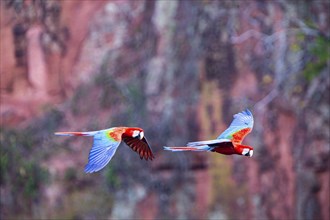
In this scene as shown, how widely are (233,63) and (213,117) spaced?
0.49 m

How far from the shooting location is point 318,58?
7.77 metres

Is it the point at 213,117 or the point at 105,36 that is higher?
the point at 105,36

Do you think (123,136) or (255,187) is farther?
(255,187)

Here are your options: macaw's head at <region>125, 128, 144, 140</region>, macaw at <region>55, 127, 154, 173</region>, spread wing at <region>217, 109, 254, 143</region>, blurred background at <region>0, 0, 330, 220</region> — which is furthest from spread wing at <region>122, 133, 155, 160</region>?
blurred background at <region>0, 0, 330, 220</region>

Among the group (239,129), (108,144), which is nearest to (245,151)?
(239,129)

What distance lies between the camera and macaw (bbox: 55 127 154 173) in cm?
389

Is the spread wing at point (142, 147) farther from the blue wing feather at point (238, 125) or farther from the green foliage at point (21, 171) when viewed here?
the green foliage at point (21, 171)

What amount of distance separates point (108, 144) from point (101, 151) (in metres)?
0.05

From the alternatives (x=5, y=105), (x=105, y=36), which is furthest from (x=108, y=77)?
(x=5, y=105)

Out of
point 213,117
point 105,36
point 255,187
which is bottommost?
point 255,187

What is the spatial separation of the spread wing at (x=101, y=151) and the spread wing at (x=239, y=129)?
2.06ft

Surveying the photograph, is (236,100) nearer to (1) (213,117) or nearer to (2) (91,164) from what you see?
(1) (213,117)

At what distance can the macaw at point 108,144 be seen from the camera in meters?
3.89

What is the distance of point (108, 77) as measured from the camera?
317 inches
